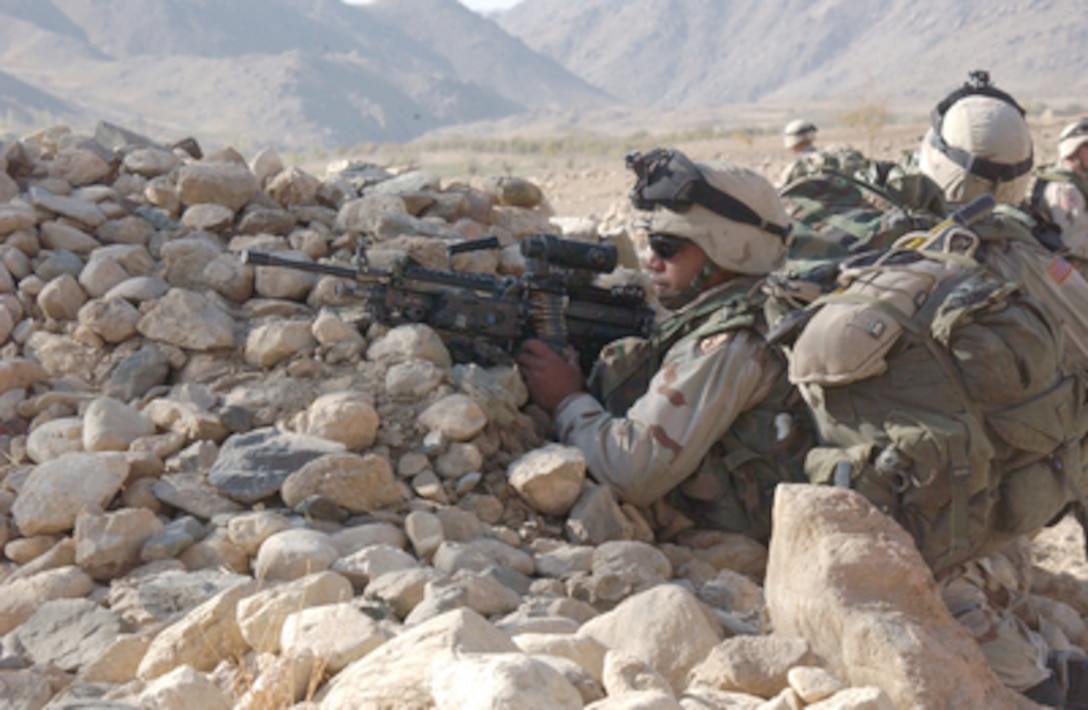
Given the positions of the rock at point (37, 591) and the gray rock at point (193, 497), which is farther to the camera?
the gray rock at point (193, 497)

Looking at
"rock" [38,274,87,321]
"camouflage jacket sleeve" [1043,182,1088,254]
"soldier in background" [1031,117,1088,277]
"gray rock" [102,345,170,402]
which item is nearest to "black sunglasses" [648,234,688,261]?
"gray rock" [102,345,170,402]

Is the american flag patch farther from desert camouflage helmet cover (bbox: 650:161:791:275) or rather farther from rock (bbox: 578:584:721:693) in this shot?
rock (bbox: 578:584:721:693)

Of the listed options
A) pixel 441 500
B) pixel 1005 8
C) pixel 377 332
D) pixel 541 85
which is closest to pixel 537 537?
pixel 441 500

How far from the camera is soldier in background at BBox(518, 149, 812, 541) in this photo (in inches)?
141

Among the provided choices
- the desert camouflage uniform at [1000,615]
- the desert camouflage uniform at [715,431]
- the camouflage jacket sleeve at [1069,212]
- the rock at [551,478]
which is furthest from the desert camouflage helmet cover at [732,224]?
the camouflage jacket sleeve at [1069,212]

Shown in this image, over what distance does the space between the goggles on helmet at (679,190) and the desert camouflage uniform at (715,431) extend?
0.82 feet

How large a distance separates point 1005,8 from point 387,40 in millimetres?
44785

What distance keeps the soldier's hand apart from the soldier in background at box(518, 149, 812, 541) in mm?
49

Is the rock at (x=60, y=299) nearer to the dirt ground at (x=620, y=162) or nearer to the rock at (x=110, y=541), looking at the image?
the rock at (x=110, y=541)

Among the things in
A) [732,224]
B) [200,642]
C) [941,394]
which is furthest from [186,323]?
[941,394]

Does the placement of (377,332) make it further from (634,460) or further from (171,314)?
(634,460)

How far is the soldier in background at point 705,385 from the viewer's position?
141 inches

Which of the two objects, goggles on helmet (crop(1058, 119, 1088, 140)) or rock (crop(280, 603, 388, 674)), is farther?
goggles on helmet (crop(1058, 119, 1088, 140))

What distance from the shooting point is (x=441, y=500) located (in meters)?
3.42
